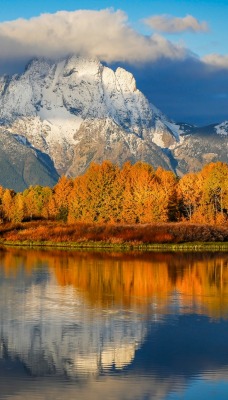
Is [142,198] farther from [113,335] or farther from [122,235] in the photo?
[113,335]

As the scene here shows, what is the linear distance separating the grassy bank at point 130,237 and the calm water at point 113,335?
36778 millimetres

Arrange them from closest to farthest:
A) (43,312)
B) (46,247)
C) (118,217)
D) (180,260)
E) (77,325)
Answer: (77,325), (43,312), (180,260), (46,247), (118,217)

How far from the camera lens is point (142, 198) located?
128 meters

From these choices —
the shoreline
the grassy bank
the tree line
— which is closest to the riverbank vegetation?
the grassy bank

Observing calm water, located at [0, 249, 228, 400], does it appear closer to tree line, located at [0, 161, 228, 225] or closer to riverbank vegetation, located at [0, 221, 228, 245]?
riverbank vegetation, located at [0, 221, 228, 245]

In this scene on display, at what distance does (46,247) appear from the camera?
103m

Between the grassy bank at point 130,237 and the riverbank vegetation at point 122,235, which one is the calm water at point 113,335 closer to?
the grassy bank at point 130,237

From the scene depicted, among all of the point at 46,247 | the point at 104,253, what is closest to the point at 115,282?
the point at 104,253

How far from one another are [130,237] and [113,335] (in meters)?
69.2

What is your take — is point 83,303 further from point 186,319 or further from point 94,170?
point 94,170

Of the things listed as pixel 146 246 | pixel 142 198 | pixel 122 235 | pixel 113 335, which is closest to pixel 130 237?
pixel 122 235

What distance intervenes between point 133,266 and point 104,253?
20099 millimetres

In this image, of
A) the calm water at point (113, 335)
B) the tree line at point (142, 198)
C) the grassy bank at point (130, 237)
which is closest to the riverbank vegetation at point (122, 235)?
the grassy bank at point (130, 237)

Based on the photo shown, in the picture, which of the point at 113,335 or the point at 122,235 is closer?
the point at 113,335
